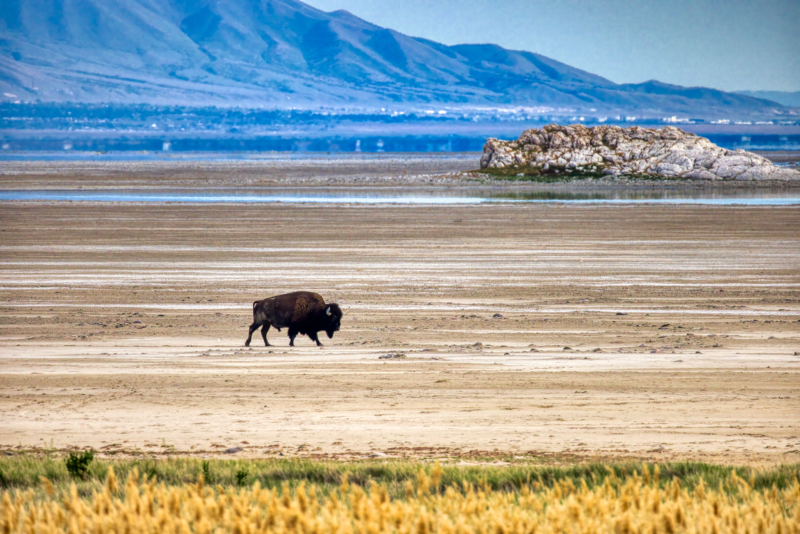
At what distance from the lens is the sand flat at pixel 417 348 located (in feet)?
29.5

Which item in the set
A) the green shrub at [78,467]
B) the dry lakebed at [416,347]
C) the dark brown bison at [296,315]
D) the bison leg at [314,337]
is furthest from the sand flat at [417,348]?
the green shrub at [78,467]

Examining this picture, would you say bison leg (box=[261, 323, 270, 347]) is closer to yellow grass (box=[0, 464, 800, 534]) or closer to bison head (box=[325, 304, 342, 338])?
bison head (box=[325, 304, 342, 338])

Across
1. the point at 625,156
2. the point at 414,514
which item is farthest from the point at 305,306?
the point at 625,156

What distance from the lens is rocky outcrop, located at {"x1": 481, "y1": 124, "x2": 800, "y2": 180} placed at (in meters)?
62.9

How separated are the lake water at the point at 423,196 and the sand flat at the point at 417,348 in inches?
672

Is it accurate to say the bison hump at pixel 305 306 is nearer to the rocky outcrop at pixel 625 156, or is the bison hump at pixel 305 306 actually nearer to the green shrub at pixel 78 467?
the green shrub at pixel 78 467

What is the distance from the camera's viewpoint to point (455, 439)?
8750mm

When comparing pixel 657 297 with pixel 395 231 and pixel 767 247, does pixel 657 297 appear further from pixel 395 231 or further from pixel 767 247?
pixel 395 231

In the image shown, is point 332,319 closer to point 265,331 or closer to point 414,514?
point 265,331

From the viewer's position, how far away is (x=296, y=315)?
13.7 metres

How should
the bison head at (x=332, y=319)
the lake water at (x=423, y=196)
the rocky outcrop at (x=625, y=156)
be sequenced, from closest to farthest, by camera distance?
the bison head at (x=332, y=319), the lake water at (x=423, y=196), the rocky outcrop at (x=625, y=156)

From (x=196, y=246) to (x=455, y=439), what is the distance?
20.1 m

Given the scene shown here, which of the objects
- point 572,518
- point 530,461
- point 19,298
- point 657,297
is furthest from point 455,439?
point 19,298

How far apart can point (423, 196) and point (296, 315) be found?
37.5 meters
